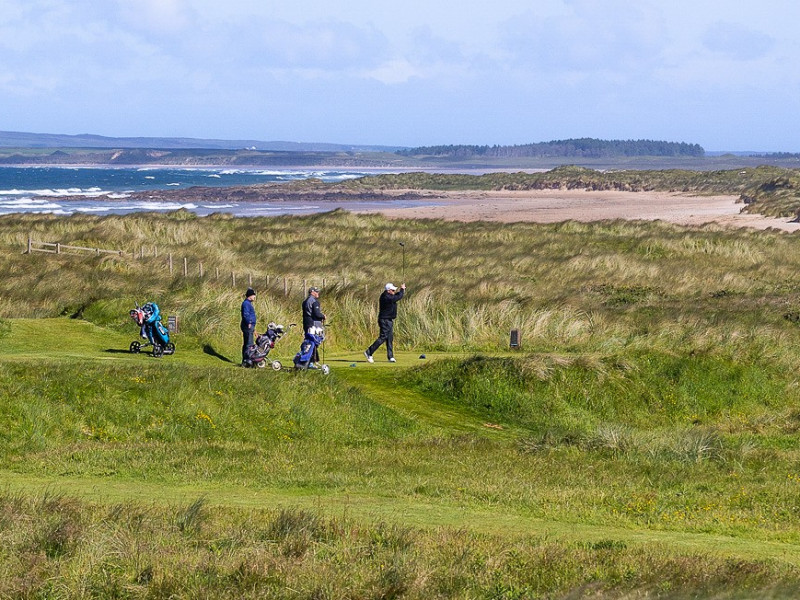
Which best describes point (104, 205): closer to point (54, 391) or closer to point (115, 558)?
point (54, 391)

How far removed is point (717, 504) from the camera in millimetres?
13281

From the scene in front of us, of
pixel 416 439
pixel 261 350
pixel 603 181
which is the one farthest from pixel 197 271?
pixel 603 181

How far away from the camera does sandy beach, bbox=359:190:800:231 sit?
249 ft

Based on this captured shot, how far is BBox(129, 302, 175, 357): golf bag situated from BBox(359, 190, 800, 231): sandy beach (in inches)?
1970

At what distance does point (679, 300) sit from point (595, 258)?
29.0 ft

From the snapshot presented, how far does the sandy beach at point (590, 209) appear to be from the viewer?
7596cm

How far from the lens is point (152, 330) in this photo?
22438 mm

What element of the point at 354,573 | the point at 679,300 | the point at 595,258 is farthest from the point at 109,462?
the point at 595,258

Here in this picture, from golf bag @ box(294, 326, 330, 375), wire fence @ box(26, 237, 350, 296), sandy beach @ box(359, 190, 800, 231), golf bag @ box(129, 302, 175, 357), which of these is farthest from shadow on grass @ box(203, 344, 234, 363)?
sandy beach @ box(359, 190, 800, 231)

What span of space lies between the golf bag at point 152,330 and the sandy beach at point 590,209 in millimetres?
50037

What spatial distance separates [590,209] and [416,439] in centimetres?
7680

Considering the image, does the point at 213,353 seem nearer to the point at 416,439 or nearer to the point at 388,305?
the point at 388,305

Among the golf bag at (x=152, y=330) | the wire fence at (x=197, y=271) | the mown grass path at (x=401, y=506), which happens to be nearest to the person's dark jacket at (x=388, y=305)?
the mown grass path at (x=401, y=506)

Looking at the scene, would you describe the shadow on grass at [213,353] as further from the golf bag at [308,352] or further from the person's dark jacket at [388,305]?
the person's dark jacket at [388,305]
